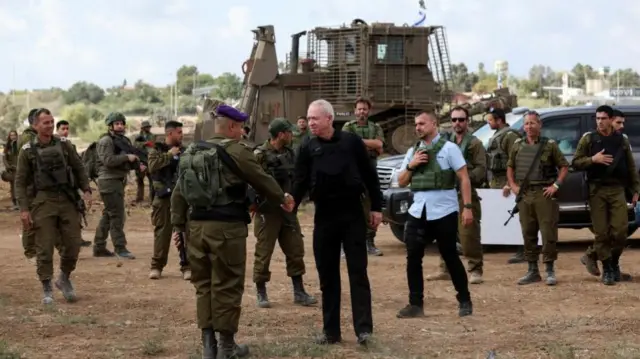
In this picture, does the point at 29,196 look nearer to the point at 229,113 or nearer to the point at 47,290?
the point at 47,290

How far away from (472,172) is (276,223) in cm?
237

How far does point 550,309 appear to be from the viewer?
9.32 m

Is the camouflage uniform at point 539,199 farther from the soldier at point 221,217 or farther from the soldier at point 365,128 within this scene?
the soldier at point 221,217

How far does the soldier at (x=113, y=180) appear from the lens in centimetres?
1290

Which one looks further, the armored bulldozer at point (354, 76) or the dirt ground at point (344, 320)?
the armored bulldozer at point (354, 76)

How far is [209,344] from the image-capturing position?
7.26m

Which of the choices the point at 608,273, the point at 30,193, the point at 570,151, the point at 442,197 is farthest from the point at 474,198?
the point at 30,193

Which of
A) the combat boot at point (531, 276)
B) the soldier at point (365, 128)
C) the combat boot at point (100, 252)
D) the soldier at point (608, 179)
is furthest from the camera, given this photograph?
the combat boot at point (100, 252)

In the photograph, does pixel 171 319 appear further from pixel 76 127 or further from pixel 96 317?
pixel 76 127

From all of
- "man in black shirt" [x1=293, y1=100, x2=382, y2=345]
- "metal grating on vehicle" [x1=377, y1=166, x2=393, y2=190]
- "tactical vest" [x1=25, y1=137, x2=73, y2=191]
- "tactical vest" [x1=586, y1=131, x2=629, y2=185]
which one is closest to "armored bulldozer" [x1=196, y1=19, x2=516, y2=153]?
"metal grating on vehicle" [x1=377, y1=166, x2=393, y2=190]

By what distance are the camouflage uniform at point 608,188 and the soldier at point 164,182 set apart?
13.2 feet

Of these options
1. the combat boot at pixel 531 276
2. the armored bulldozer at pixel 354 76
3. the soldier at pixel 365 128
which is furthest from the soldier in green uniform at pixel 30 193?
the armored bulldozer at pixel 354 76

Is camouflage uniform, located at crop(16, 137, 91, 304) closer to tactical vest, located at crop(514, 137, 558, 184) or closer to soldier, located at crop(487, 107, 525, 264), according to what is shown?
tactical vest, located at crop(514, 137, 558, 184)

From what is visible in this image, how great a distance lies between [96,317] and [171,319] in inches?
26.5
